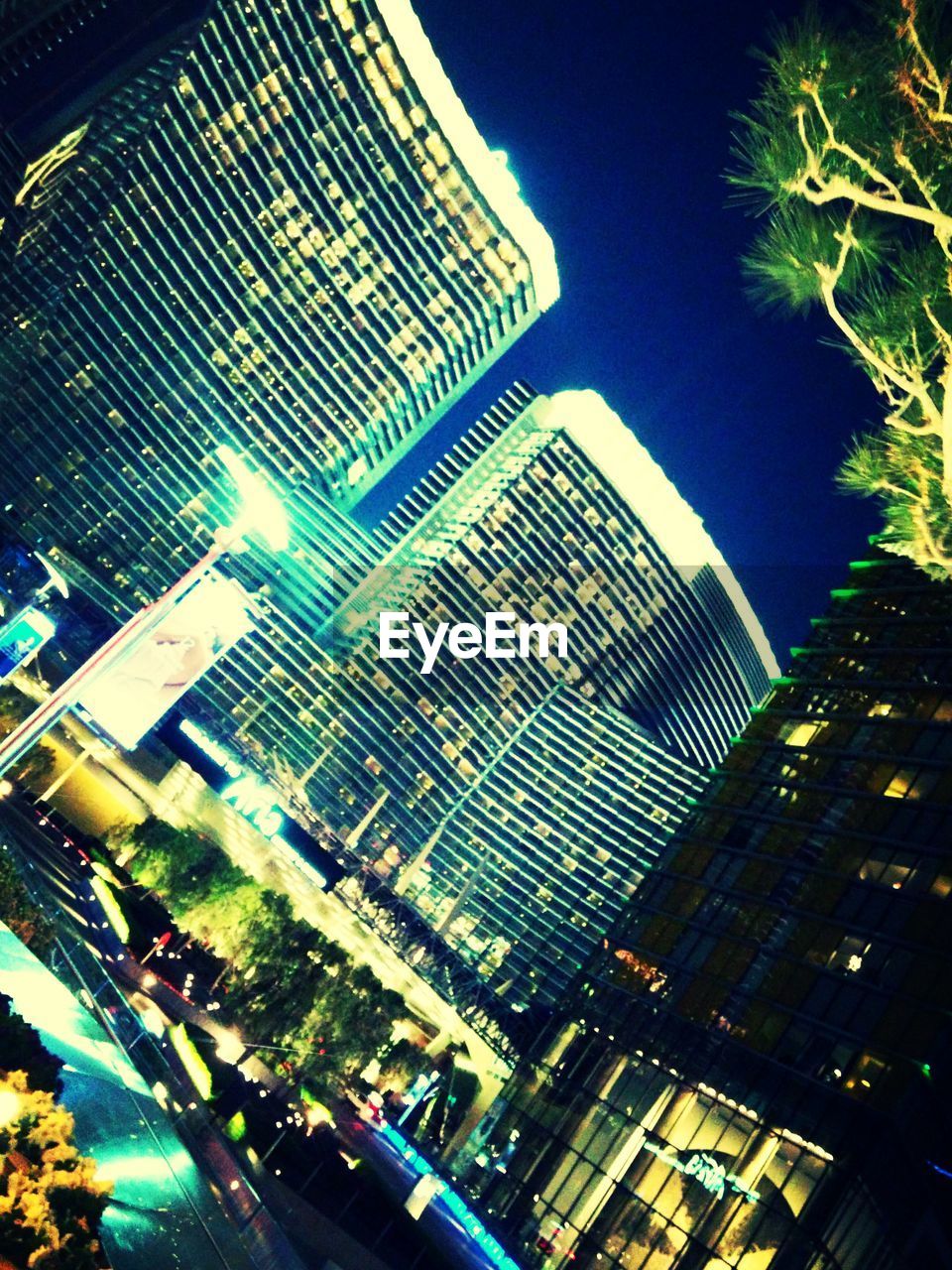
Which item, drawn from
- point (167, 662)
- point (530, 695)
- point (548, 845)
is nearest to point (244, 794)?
point (167, 662)

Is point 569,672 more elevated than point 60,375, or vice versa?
point 569,672

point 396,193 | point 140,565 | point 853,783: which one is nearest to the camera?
point 853,783

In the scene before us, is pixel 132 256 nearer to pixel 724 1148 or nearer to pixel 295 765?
pixel 295 765

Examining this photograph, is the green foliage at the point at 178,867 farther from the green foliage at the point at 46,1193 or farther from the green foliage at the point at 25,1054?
the green foliage at the point at 46,1193

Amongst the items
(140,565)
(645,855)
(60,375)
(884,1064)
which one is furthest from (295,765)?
(884,1064)

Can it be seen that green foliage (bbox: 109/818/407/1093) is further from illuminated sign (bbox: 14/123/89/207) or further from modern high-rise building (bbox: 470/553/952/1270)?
illuminated sign (bbox: 14/123/89/207)

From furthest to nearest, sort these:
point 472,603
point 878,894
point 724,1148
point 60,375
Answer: point 472,603, point 60,375, point 878,894, point 724,1148
